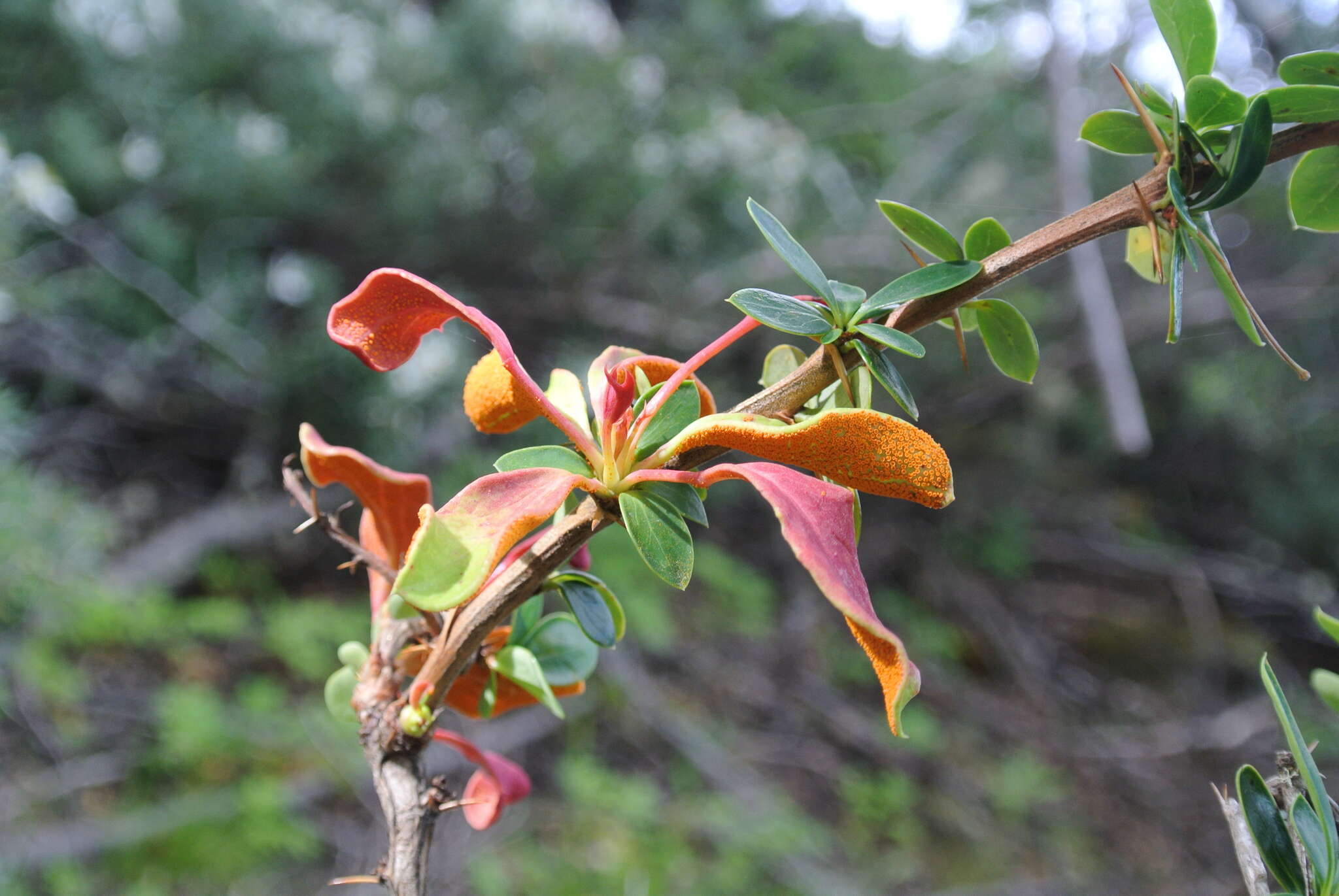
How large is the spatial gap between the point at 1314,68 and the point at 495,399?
32 centimetres

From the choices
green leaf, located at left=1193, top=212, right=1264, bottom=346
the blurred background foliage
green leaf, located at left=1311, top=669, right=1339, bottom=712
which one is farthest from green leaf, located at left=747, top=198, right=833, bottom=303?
the blurred background foliage

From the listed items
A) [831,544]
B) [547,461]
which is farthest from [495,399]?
[831,544]

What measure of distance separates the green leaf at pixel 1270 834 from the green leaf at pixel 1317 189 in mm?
206

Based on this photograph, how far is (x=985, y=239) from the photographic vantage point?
0.29 metres

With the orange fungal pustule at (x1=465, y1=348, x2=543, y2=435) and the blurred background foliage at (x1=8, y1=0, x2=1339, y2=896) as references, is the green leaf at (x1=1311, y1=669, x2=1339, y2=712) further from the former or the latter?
the blurred background foliage at (x1=8, y1=0, x2=1339, y2=896)

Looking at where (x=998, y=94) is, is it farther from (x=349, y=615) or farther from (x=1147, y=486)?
(x=349, y=615)

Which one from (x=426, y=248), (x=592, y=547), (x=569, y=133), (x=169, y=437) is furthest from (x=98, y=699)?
(x=569, y=133)

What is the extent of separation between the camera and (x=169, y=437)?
1834 mm

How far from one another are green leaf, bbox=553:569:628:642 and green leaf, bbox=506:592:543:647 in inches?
1.1

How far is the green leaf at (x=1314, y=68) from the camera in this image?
27 centimetres

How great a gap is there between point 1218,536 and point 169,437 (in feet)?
11.3

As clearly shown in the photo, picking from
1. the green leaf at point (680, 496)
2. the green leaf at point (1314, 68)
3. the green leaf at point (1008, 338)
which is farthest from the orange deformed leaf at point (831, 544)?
the green leaf at point (1314, 68)

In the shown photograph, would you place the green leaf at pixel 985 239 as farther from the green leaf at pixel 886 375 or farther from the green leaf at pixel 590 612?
the green leaf at pixel 590 612

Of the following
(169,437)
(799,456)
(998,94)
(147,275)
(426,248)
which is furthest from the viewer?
(998,94)
